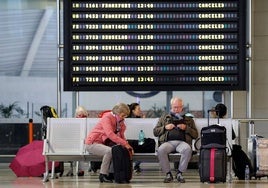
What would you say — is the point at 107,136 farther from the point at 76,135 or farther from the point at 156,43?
the point at 156,43

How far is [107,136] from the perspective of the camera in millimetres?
11250

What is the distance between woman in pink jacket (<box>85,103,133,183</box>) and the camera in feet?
36.4

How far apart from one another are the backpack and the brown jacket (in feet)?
2.77

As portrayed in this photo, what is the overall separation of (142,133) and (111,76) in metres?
1.88

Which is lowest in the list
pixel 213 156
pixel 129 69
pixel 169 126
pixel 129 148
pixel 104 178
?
pixel 104 178

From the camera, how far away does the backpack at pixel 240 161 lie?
11.9 meters

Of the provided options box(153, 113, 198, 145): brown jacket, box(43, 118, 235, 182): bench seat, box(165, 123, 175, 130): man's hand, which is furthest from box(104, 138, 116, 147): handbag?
box(165, 123, 175, 130): man's hand

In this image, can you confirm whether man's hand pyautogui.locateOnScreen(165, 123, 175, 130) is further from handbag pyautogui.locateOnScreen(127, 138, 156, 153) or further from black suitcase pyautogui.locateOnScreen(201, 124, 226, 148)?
black suitcase pyautogui.locateOnScreen(201, 124, 226, 148)

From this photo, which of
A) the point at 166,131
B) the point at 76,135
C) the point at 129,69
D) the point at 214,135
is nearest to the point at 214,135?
the point at 214,135

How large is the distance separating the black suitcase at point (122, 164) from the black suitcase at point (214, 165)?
3.64 ft

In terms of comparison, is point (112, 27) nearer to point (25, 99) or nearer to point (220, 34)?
point (220, 34)

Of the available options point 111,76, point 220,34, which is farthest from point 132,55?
point 220,34

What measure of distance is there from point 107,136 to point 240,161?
2.29 meters

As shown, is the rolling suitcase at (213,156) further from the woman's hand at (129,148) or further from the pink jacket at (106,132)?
the pink jacket at (106,132)
